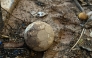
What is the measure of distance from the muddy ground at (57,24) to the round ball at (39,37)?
260mm

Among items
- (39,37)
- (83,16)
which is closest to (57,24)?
(83,16)

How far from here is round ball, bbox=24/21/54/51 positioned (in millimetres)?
4102

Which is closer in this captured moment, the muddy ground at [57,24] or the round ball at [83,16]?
the muddy ground at [57,24]

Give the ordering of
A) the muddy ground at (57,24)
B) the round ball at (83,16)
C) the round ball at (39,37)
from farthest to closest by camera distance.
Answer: the round ball at (83,16) → the muddy ground at (57,24) → the round ball at (39,37)

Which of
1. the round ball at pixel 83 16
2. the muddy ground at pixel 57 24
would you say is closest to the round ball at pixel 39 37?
the muddy ground at pixel 57 24

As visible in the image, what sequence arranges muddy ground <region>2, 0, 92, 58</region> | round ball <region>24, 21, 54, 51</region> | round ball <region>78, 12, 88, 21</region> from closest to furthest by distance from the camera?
1. round ball <region>24, 21, 54, 51</region>
2. muddy ground <region>2, 0, 92, 58</region>
3. round ball <region>78, 12, 88, 21</region>

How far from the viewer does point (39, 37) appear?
13.4ft

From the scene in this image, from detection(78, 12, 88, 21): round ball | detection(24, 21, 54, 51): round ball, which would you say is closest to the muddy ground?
detection(78, 12, 88, 21): round ball

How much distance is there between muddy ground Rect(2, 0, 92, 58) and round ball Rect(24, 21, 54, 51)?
26 cm

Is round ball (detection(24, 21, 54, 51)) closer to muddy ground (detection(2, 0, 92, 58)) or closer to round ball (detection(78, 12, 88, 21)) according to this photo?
muddy ground (detection(2, 0, 92, 58))

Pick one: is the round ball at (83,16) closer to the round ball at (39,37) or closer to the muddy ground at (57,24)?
the muddy ground at (57,24)

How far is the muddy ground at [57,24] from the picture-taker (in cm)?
441

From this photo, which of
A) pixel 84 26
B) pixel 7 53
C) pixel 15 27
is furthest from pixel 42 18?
pixel 7 53

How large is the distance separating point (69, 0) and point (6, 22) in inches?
100.0
